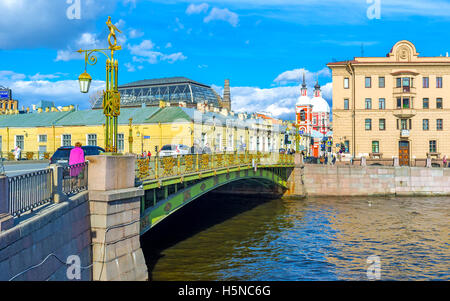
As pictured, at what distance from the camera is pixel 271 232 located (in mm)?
24484

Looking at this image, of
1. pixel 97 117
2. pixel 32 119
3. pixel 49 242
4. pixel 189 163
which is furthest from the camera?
pixel 32 119

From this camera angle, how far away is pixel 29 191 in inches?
355

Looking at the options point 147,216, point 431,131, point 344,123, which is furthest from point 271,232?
point 431,131

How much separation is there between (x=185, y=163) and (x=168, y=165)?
1921mm

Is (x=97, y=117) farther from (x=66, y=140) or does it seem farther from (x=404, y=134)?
(x=404, y=134)

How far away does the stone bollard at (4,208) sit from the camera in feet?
24.4

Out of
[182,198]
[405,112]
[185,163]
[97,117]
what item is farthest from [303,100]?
[182,198]

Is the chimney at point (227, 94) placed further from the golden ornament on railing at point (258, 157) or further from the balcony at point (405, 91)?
the golden ornament on railing at point (258, 157)

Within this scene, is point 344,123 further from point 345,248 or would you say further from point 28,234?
point 28,234

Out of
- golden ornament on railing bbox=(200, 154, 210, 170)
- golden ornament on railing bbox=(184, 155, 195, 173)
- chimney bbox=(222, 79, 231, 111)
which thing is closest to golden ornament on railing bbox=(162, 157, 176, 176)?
golden ornament on railing bbox=(184, 155, 195, 173)

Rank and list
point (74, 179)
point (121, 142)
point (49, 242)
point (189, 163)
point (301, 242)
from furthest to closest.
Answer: point (121, 142), point (301, 242), point (189, 163), point (74, 179), point (49, 242)

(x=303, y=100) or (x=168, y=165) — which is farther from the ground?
(x=303, y=100)

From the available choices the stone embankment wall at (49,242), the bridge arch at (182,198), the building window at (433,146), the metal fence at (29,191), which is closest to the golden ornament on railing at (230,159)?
the bridge arch at (182,198)

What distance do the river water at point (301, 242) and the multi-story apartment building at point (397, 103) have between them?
17838 mm
